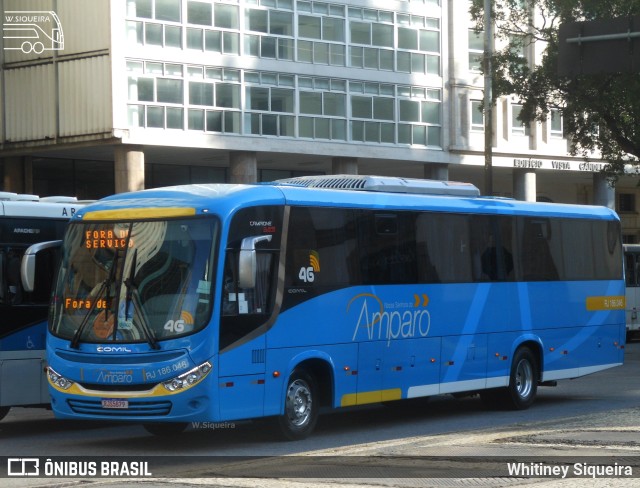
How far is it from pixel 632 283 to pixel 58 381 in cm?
2892

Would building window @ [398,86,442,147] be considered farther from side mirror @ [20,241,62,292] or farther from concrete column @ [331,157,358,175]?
side mirror @ [20,241,62,292]

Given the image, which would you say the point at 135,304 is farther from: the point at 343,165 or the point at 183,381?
the point at 343,165

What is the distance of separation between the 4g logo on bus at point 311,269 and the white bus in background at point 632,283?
26471mm

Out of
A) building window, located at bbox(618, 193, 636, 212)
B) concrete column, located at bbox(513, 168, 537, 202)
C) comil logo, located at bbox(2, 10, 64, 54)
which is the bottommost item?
building window, located at bbox(618, 193, 636, 212)

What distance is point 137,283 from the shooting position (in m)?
14.3

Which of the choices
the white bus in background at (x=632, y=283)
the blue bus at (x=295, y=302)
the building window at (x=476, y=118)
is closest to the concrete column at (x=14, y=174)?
the building window at (x=476, y=118)

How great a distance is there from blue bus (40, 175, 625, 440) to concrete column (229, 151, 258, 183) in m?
25.1

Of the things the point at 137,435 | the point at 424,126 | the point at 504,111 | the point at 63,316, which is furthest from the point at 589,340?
the point at 504,111

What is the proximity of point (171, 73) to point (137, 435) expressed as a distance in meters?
26.9

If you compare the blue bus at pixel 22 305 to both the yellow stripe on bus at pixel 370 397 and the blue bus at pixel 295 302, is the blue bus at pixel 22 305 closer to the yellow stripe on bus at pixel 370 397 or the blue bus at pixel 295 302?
the blue bus at pixel 295 302

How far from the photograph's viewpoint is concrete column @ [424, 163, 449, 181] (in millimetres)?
50438

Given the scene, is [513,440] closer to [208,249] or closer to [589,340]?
[208,249]

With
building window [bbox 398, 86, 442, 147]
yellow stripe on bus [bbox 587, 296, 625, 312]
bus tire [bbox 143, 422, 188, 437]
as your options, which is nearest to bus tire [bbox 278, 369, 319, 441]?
bus tire [bbox 143, 422, 188, 437]

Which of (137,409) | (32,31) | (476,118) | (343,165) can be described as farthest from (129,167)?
(137,409)
